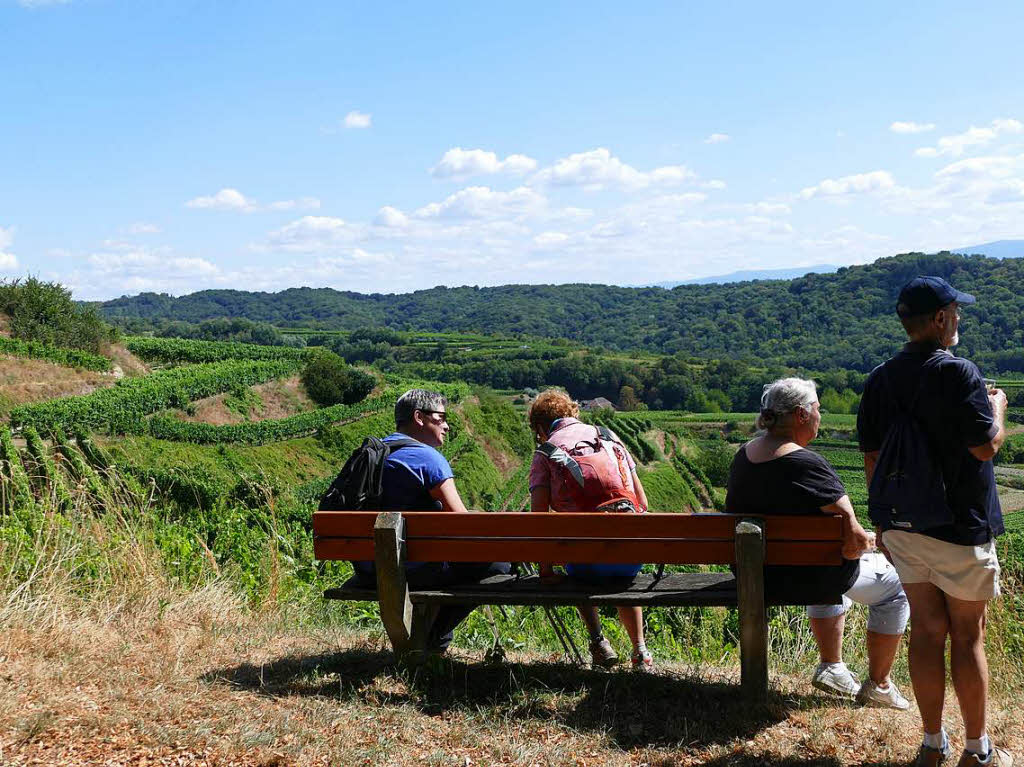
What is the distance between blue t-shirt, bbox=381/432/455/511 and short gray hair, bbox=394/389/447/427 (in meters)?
0.23

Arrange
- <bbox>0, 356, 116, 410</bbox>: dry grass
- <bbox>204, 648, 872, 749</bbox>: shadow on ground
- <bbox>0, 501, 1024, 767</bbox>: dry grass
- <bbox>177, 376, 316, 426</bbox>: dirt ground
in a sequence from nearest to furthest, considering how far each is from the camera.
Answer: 1. <bbox>0, 501, 1024, 767</bbox>: dry grass
2. <bbox>204, 648, 872, 749</bbox>: shadow on ground
3. <bbox>0, 356, 116, 410</bbox>: dry grass
4. <bbox>177, 376, 316, 426</bbox>: dirt ground

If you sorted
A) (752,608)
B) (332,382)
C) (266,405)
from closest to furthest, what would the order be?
(752,608)
(266,405)
(332,382)

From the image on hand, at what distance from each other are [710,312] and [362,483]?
499ft

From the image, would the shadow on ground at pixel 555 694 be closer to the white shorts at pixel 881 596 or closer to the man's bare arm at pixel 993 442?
the white shorts at pixel 881 596

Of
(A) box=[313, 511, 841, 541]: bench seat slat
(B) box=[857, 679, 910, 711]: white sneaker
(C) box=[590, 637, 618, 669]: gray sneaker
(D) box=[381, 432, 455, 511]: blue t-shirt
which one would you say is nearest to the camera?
(A) box=[313, 511, 841, 541]: bench seat slat

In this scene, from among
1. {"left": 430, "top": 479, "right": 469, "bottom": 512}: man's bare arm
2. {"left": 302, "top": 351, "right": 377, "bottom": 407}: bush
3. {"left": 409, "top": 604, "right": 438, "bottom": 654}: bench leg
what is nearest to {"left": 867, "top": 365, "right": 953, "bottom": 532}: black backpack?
{"left": 430, "top": 479, "right": 469, "bottom": 512}: man's bare arm

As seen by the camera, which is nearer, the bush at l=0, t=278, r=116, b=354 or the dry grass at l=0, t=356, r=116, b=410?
the dry grass at l=0, t=356, r=116, b=410

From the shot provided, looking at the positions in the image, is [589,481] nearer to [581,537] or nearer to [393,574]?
[581,537]

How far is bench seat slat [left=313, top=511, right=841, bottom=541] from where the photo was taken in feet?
10.3

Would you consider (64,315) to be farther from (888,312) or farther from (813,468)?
(888,312)

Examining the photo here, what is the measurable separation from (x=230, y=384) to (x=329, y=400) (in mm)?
6027

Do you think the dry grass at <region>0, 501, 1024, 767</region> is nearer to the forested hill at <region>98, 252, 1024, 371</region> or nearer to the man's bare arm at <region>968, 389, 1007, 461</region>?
the man's bare arm at <region>968, 389, 1007, 461</region>

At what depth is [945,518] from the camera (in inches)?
104

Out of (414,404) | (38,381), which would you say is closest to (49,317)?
(38,381)
